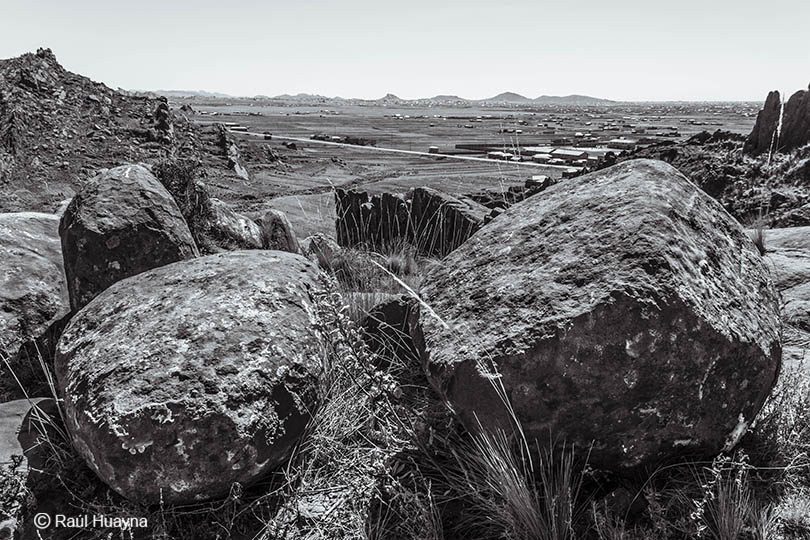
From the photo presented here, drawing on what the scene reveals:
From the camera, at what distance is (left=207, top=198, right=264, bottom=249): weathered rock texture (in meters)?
6.65

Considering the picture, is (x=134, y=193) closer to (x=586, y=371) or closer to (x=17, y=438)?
(x=17, y=438)

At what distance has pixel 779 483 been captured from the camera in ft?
7.88

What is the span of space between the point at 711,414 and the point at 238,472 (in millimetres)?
1874

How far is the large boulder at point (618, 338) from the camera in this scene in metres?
2.19

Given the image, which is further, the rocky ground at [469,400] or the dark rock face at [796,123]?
the dark rock face at [796,123]

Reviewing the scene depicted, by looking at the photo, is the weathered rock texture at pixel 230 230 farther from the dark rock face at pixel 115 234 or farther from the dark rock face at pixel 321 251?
the dark rock face at pixel 115 234

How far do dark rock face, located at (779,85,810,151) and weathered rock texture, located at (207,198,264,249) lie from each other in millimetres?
9959

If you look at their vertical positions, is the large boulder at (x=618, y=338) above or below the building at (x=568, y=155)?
above

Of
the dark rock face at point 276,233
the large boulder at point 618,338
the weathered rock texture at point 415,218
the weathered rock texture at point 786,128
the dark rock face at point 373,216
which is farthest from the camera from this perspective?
the weathered rock texture at point 786,128

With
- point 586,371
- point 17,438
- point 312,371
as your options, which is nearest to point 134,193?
point 17,438

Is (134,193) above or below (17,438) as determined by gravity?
above

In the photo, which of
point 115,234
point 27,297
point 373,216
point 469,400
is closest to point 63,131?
point 373,216

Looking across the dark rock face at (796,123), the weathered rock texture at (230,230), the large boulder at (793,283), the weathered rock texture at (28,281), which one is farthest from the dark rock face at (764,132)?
the weathered rock texture at (28,281)

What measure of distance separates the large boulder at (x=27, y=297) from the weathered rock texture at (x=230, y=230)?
2458 mm
